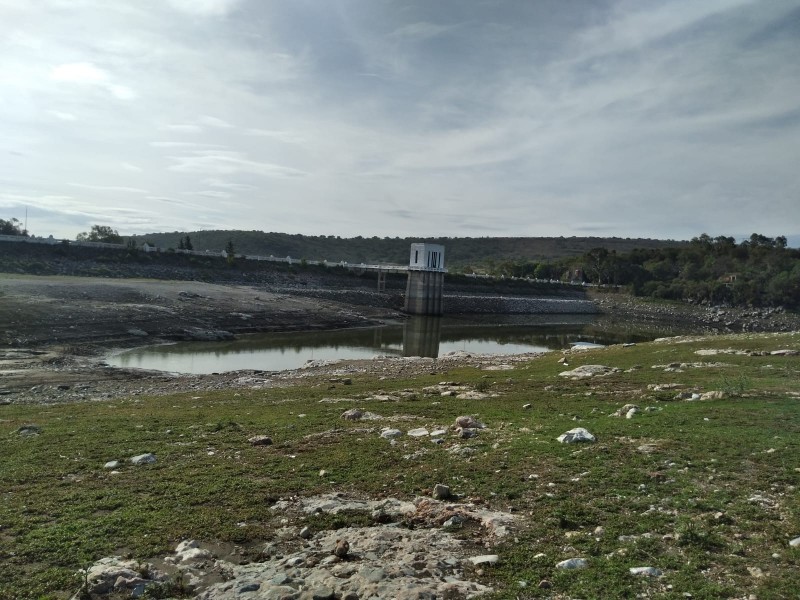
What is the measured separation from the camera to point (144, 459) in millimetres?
10820

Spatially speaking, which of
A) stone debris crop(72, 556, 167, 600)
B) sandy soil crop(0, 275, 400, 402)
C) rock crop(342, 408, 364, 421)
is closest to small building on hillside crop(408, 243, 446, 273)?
sandy soil crop(0, 275, 400, 402)

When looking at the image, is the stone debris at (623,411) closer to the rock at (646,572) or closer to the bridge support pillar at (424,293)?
the rock at (646,572)

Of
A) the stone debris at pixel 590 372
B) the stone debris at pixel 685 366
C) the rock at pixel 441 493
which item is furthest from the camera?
the stone debris at pixel 590 372

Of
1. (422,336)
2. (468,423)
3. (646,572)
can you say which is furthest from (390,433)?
(422,336)

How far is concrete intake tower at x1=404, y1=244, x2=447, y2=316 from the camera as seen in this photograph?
88.9 meters

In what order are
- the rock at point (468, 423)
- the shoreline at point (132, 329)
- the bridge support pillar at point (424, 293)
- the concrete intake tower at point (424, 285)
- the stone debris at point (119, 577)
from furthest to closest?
the concrete intake tower at point (424, 285), the bridge support pillar at point (424, 293), the shoreline at point (132, 329), the rock at point (468, 423), the stone debris at point (119, 577)

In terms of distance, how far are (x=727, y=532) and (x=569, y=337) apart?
212 ft

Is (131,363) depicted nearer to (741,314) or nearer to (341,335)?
(341,335)

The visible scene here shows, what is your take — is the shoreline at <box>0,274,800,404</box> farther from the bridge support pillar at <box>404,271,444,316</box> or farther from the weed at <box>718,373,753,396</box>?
the weed at <box>718,373,753,396</box>

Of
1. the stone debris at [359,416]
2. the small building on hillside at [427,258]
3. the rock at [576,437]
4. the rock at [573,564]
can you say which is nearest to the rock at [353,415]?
the stone debris at [359,416]

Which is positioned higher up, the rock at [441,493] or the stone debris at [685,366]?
the stone debris at [685,366]

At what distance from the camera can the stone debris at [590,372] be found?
22.0 m

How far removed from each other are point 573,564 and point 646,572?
76cm

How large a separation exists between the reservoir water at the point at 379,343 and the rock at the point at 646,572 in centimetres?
2950
